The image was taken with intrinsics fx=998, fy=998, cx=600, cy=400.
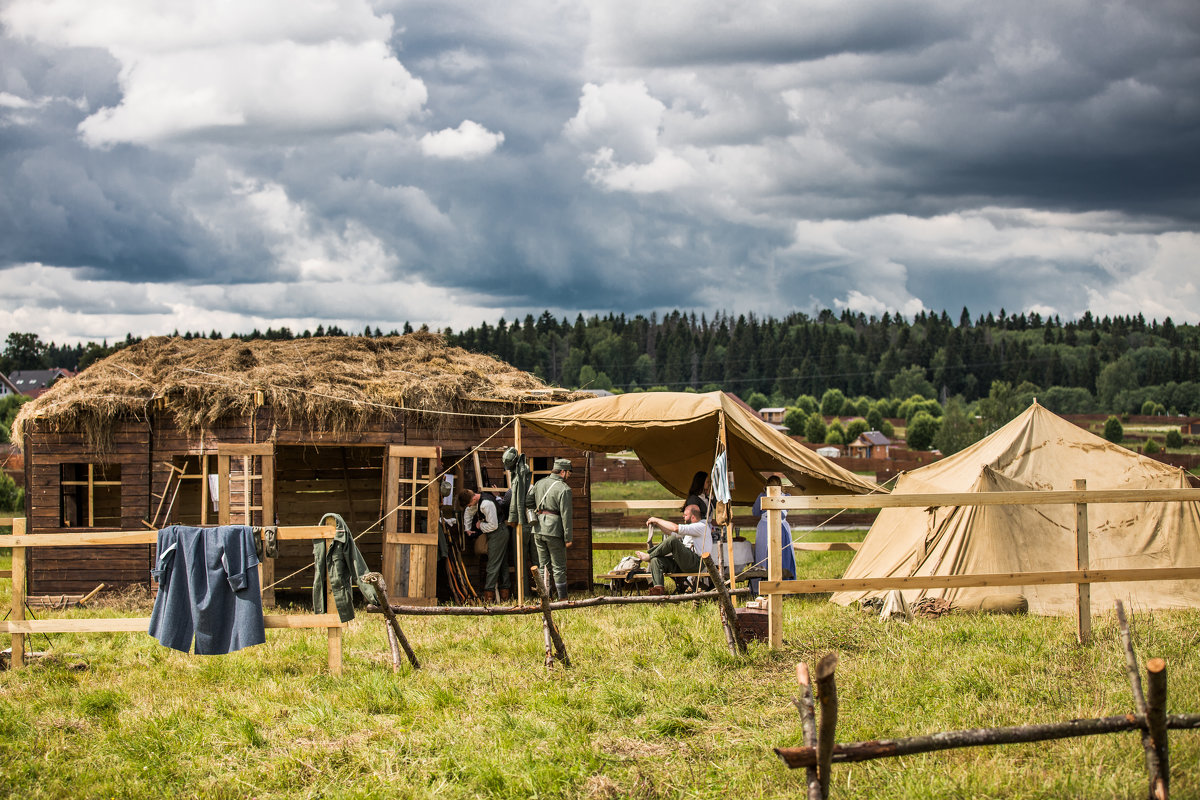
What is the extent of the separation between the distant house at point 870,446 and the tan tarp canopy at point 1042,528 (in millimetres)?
54498

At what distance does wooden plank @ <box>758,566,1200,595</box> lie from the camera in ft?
27.0

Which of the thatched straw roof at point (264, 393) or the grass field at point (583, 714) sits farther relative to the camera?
the thatched straw roof at point (264, 393)

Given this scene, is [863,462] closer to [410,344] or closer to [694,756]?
[410,344]

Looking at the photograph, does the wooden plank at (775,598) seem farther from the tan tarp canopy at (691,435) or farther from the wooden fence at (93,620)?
the wooden fence at (93,620)

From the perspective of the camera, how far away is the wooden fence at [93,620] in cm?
792

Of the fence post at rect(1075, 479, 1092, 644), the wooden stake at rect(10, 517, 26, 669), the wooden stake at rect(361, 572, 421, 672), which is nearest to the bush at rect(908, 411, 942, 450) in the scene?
the fence post at rect(1075, 479, 1092, 644)

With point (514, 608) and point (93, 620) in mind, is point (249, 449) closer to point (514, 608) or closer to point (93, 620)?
point (93, 620)

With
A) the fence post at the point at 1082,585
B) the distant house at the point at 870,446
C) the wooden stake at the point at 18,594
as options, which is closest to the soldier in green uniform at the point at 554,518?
the wooden stake at the point at 18,594

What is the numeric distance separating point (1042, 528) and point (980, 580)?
9.49 ft

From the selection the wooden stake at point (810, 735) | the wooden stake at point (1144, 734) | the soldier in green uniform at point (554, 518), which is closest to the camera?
the wooden stake at point (810, 735)

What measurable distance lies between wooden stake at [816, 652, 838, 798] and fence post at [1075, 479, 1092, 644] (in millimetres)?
4973

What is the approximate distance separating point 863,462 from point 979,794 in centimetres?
3731

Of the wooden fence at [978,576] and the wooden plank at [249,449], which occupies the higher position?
the wooden plank at [249,449]

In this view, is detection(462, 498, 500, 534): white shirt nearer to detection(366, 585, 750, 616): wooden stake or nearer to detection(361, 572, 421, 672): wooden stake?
detection(361, 572, 421, 672): wooden stake
